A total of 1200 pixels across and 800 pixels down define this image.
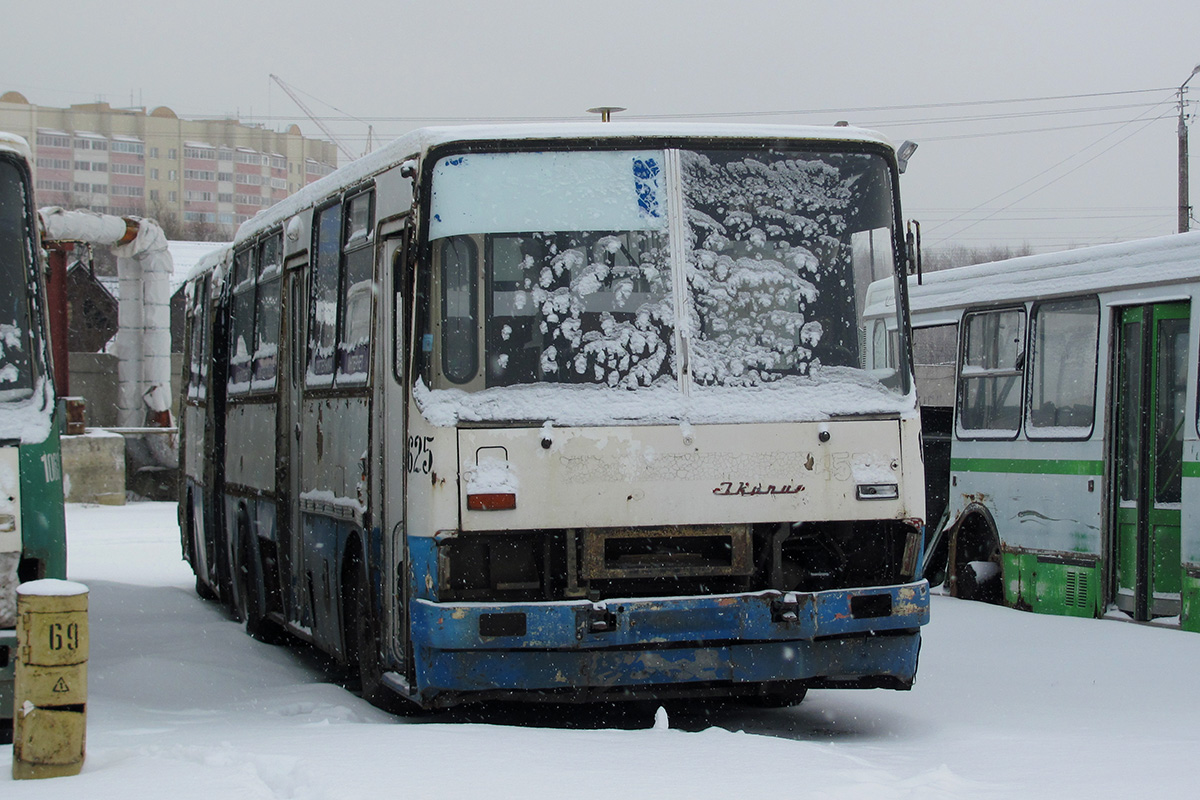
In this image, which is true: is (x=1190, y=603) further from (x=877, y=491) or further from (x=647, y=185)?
(x=647, y=185)

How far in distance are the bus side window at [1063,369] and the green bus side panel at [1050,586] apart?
3.42ft

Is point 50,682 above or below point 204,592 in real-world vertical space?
above

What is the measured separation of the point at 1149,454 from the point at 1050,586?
150 cm

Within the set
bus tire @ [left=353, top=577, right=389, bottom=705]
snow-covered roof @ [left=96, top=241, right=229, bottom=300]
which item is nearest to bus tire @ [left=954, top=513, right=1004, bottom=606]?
bus tire @ [left=353, top=577, right=389, bottom=705]

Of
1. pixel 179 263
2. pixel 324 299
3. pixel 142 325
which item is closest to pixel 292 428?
pixel 324 299

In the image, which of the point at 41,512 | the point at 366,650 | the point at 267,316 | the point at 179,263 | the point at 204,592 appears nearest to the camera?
the point at 41,512

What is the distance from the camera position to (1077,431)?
41.8ft

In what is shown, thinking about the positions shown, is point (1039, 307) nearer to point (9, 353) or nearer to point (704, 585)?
point (704, 585)

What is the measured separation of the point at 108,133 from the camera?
147000 mm

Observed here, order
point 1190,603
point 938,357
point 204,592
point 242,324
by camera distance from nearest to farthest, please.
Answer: point 1190,603
point 242,324
point 938,357
point 204,592

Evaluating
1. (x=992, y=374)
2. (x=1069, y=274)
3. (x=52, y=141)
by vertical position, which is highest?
(x=52, y=141)

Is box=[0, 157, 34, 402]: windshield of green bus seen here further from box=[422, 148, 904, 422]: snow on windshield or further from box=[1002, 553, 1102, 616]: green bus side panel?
box=[1002, 553, 1102, 616]: green bus side panel

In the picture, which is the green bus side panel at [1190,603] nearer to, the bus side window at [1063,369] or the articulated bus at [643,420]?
the bus side window at [1063,369]

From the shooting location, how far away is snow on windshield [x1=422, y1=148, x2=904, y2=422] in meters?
7.56
